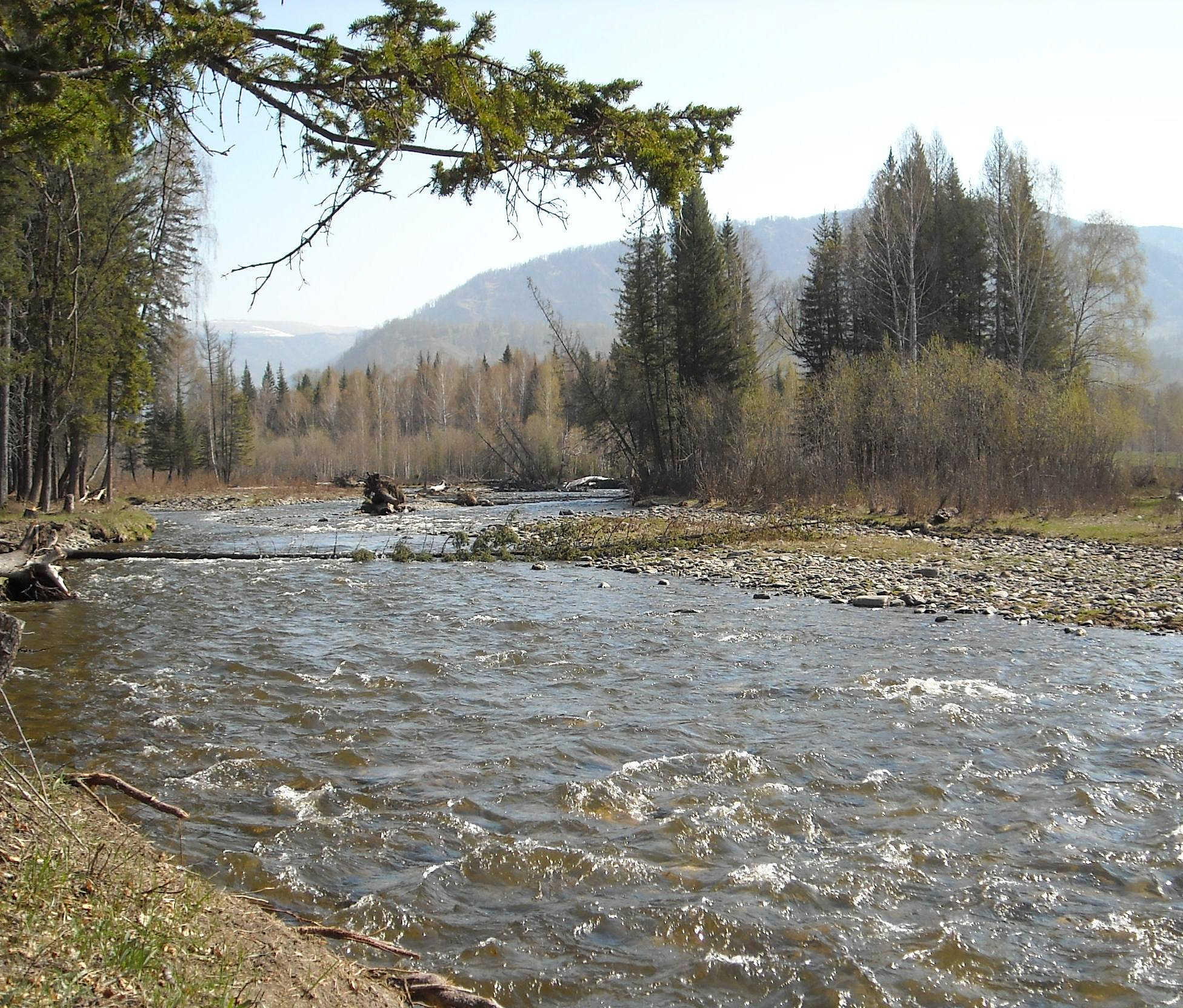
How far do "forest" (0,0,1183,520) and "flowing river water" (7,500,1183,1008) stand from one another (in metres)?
3.21

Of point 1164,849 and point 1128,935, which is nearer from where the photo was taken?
point 1128,935

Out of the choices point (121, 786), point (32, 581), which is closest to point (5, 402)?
point (32, 581)

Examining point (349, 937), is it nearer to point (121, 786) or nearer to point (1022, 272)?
point (121, 786)

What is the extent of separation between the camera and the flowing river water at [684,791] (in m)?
3.83

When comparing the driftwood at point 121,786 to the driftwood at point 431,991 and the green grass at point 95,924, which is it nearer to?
the green grass at point 95,924

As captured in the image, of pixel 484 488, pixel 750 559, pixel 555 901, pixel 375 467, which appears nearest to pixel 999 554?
pixel 750 559

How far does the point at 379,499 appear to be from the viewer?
109 feet

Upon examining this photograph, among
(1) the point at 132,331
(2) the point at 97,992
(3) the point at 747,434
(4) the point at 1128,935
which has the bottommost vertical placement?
(4) the point at 1128,935

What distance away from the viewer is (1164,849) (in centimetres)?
474

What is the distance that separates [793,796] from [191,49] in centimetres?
577

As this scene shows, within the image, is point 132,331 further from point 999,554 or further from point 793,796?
point 793,796

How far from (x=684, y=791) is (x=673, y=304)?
35887 millimetres

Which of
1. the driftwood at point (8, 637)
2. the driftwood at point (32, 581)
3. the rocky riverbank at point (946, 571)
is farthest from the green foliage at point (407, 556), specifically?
the driftwood at point (8, 637)

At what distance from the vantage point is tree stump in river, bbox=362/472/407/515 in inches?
1302
